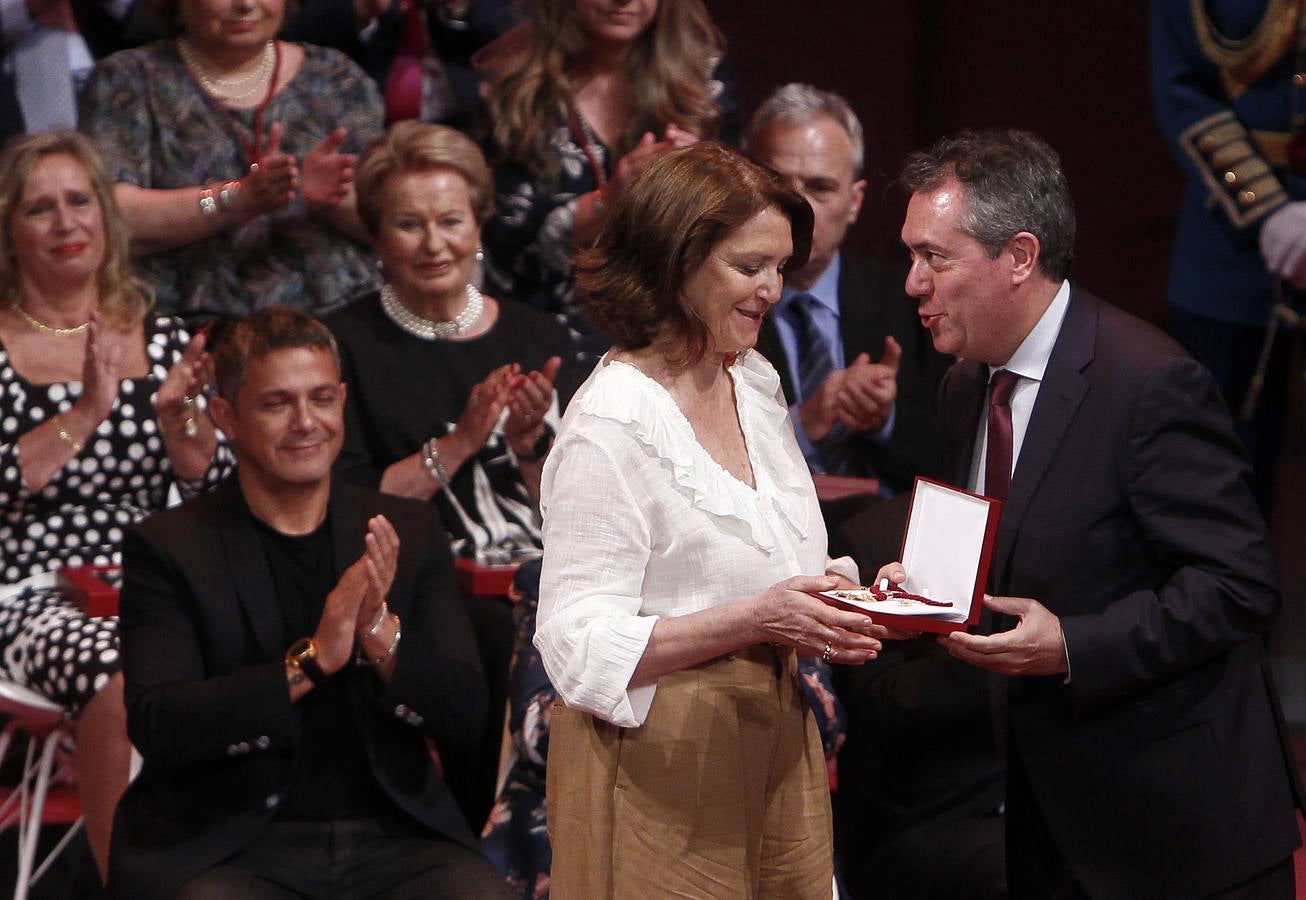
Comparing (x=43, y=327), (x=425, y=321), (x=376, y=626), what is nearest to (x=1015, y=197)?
(x=376, y=626)

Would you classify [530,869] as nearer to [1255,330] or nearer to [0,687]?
[0,687]

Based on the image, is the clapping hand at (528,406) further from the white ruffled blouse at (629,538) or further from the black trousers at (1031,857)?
the black trousers at (1031,857)

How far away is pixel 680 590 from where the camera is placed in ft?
7.68

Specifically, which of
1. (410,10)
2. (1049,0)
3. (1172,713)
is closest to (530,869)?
(1172,713)

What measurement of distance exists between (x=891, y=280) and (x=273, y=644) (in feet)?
6.37

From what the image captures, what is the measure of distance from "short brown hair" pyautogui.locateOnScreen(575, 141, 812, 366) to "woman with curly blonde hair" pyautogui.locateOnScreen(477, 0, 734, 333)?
6.38 feet

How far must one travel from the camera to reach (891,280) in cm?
443

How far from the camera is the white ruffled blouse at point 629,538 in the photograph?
7.46ft

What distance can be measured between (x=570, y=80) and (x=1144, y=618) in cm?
259

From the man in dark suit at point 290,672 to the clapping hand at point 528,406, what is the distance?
0.52 m

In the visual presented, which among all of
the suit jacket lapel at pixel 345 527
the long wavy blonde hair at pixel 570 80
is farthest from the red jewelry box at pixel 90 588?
the long wavy blonde hair at pixel 570 80

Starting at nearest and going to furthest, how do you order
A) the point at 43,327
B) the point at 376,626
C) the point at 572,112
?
1. the point at 376,626
2. the point at 43,327
3. the point at 572,112

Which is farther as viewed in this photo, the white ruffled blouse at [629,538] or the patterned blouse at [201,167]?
the patterned blouse at [201,167]

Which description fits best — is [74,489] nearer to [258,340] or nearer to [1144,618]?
[258,340]
